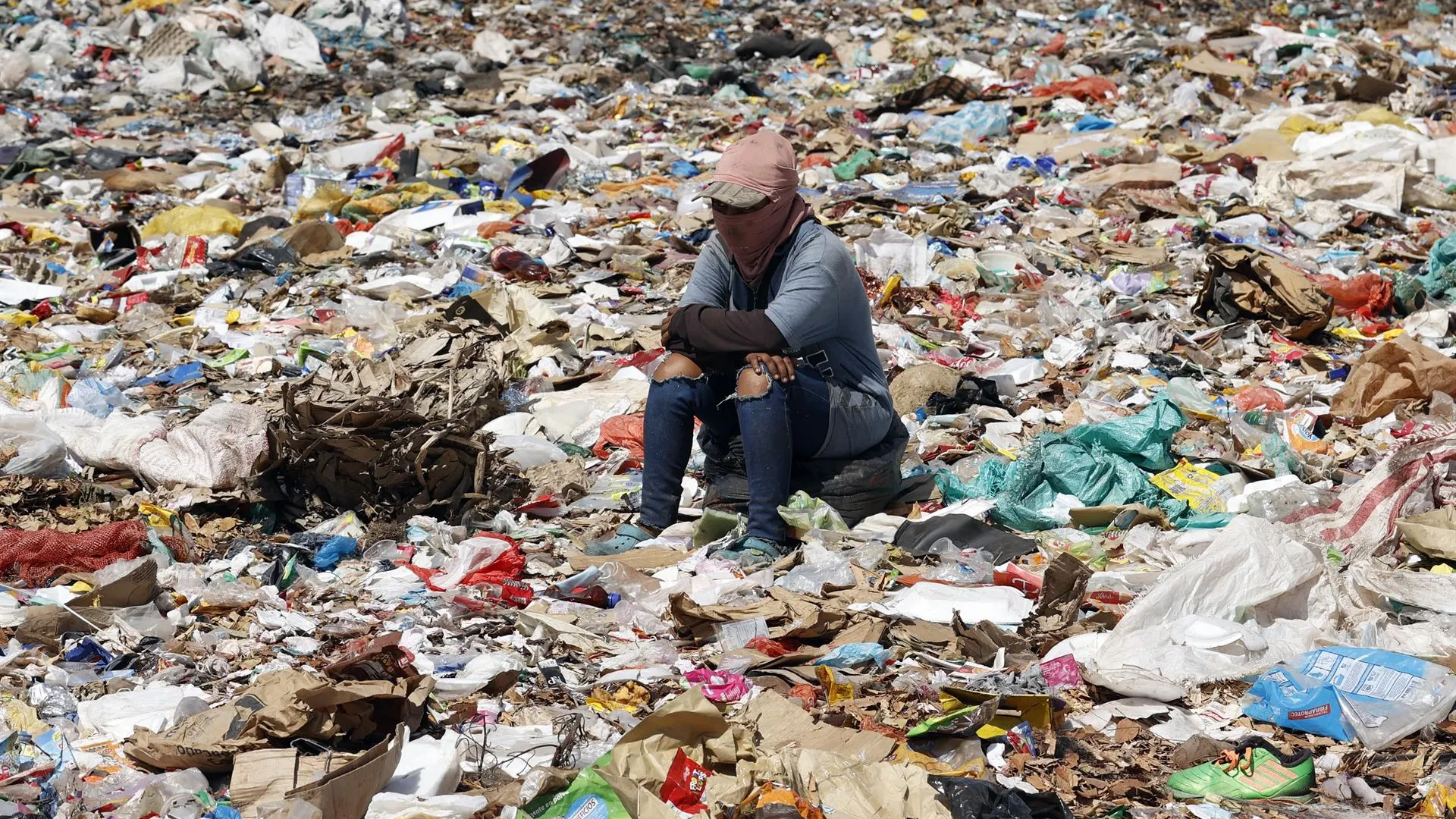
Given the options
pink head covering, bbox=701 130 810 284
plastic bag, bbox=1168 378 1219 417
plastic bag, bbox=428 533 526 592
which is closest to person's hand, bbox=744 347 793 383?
pink head covering, bbox=701 130 810 284

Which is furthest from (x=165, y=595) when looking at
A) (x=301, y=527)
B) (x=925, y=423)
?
(x=925, y=423)

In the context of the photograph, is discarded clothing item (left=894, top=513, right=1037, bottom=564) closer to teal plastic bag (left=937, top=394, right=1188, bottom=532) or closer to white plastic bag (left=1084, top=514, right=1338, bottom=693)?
teal plastic bag (left=937, top=394, right=1188, bottom=532)

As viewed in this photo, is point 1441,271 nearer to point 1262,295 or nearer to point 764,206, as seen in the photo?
point 1262,295

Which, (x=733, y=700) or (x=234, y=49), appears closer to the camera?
→ (x=733, y=700)

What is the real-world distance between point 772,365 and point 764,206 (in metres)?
0.49

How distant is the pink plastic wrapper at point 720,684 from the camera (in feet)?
10.4

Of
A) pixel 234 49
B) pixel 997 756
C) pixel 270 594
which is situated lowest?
pixel 234 49

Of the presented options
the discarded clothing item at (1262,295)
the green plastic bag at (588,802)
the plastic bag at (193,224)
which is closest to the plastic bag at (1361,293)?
the discarded clothing item at (1262,295)

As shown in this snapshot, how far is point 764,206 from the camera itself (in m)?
4.13

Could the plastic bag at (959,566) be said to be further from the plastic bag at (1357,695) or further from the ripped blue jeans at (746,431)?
the plastic bag at (1357,695)

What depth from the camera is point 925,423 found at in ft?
17.0

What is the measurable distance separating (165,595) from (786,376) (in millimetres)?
1824

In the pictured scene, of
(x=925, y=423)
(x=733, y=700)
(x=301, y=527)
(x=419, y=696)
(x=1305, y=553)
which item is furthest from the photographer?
(x=925, y=423)

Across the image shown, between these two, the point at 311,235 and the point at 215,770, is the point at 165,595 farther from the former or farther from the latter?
the point at 311,235
